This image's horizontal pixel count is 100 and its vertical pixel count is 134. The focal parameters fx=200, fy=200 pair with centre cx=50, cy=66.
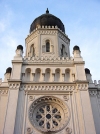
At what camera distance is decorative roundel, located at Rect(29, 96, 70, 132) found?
11.5m

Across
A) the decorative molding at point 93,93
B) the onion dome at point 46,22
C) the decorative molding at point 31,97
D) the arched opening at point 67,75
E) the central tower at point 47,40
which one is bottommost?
the decorative molding at point 31,97

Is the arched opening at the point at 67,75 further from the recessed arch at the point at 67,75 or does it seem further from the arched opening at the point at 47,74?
the arched opening at the point at 47,74

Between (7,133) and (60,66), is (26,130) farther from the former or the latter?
(60,66)

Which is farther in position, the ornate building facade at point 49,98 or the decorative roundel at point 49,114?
the decorative roundel at point 49,114

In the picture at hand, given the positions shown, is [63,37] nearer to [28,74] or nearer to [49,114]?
[28,74]

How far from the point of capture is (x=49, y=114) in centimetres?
1217

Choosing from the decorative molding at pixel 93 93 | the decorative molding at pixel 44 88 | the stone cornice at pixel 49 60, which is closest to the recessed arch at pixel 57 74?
the stone cornice at pixel 49 60

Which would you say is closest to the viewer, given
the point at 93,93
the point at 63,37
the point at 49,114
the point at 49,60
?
the point at 49,114

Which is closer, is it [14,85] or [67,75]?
[14,85]

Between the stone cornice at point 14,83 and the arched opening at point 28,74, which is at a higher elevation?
the arched opening at point 28,74

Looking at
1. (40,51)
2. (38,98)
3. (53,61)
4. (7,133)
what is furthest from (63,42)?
(7,133)

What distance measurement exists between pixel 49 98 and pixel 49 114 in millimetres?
1013

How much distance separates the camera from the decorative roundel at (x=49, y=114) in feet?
37.6

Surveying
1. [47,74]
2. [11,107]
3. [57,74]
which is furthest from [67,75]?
[11,107]
